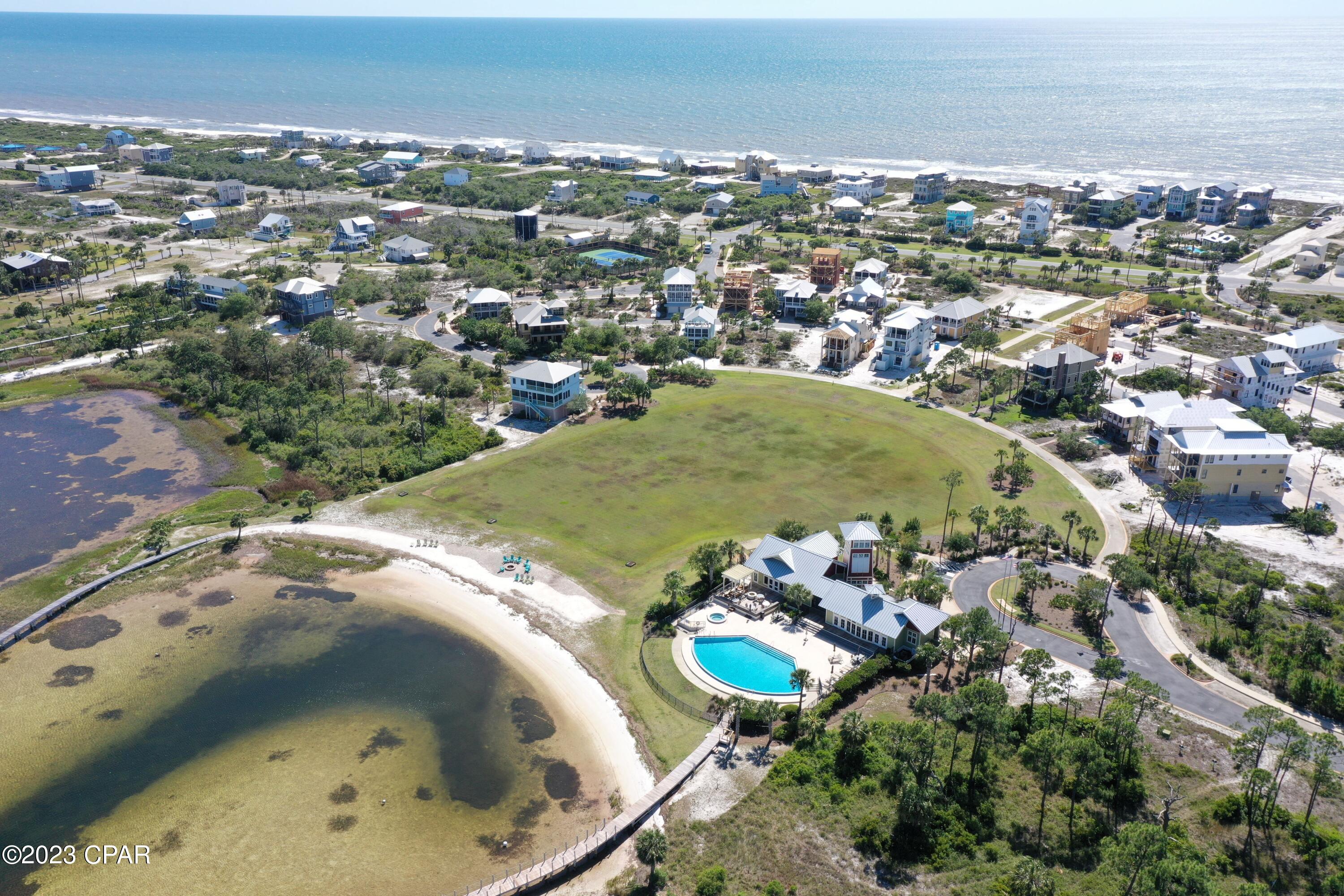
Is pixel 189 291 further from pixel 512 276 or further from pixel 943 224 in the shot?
pixel 943 224

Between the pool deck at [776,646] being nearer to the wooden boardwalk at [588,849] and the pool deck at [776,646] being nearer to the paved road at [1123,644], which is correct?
the wooden boardwalk at [588,849]

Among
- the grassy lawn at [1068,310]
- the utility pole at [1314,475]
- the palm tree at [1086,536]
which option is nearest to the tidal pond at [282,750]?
the palm tree at [1086,536]

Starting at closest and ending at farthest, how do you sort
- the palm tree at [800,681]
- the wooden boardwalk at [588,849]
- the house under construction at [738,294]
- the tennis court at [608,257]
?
the wooden boardwalk at [588,849] → the palm tree at [800,681] → the house under construction at [738,294] → the tennis court at [608,257]

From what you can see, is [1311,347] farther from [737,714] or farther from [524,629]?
[524,629]

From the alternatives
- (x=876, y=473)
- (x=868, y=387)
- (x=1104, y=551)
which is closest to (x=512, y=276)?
(x=868, y=387)

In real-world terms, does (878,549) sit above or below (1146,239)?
below

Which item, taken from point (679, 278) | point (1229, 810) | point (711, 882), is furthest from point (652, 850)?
point (679, 278)
